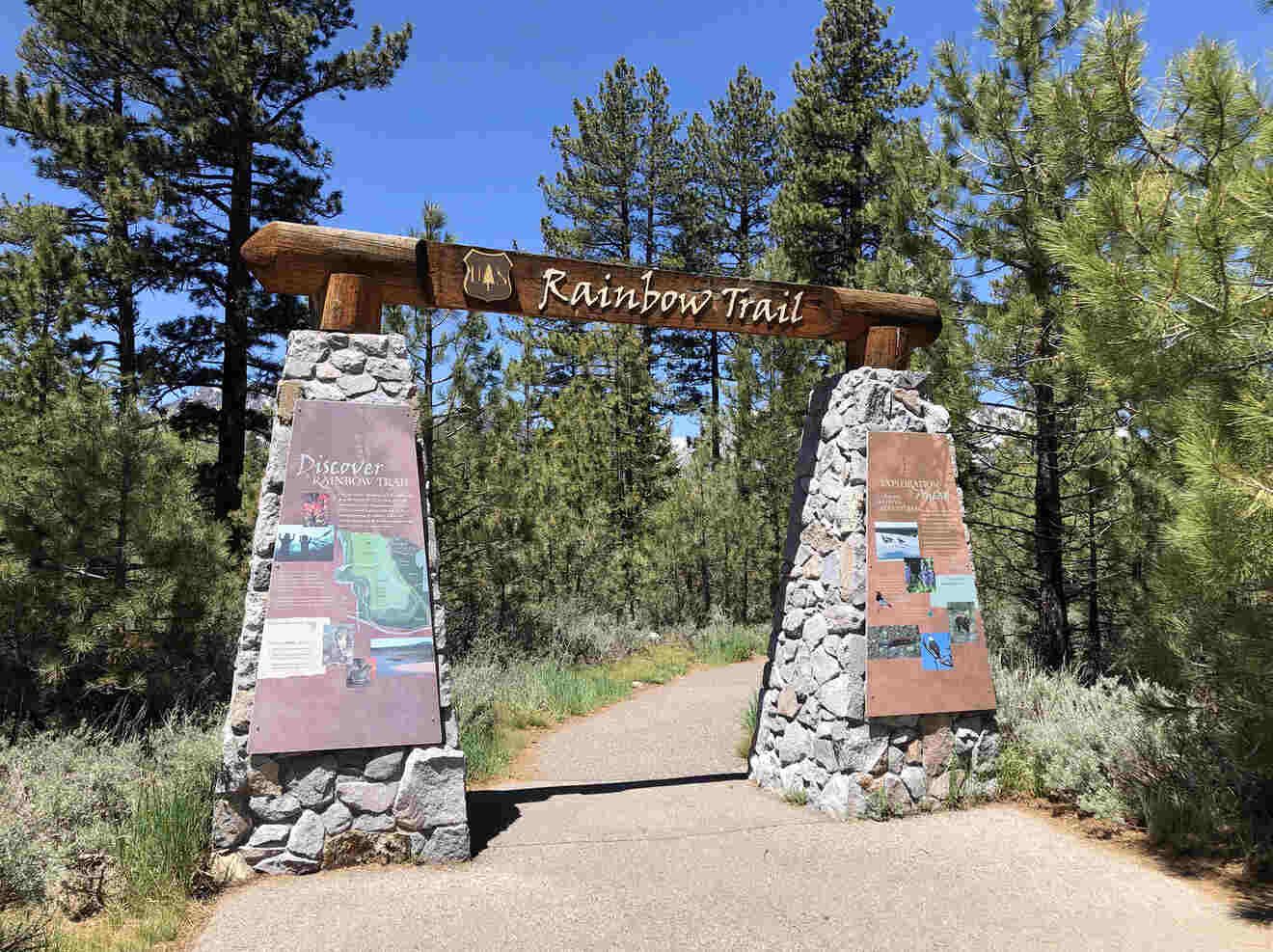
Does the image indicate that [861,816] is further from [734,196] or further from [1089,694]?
[734,196]

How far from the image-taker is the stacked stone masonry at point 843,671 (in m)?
5.04

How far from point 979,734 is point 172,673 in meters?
6.66

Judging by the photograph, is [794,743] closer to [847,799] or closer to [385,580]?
[847,799]

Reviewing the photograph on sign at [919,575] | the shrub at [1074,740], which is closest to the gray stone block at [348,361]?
the photograph on sign at [919,575]

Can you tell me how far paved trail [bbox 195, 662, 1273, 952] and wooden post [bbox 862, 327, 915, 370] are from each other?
301 centimetres

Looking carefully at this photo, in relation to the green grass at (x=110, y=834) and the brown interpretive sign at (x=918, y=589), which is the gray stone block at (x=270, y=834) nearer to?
the green grass at (x=110, y=834)

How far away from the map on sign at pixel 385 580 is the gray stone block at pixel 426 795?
687 millimetres

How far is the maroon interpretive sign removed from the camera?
4043mm

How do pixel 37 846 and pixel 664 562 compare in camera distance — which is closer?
pixel 37 846

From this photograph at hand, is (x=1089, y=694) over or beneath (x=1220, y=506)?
beneath

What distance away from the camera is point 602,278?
5160 mm

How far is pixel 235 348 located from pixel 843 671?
9510 millimetres

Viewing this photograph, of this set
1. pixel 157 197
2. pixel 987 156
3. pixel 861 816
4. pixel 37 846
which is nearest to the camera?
pixel 37 846

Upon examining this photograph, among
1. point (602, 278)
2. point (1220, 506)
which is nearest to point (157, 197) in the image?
point (602, 278)
